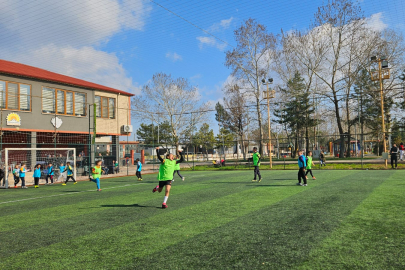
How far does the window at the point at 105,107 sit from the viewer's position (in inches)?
1202

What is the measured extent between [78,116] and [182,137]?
21.4 m

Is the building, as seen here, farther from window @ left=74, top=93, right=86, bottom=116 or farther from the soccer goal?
the soccer goal

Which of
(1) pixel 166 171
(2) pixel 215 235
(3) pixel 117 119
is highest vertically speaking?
(3) pixel 117 119

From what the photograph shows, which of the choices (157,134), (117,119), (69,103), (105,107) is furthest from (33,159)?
(157,134)

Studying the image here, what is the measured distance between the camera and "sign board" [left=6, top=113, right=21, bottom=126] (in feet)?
74.7

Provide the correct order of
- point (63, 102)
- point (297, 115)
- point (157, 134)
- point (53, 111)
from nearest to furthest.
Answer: point (53, 111) < point (63, 102) < point (297, 115) < point (157, 134)

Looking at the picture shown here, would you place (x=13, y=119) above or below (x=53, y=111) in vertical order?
below

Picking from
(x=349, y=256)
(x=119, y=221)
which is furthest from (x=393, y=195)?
(x=119, y=221)

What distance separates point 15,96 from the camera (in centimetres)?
2350

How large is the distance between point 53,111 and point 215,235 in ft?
80.5

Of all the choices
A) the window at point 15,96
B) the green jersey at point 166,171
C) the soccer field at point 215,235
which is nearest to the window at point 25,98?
the window at point 15,96

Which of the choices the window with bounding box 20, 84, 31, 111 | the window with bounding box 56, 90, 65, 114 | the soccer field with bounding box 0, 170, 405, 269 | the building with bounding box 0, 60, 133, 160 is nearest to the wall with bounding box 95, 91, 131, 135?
the building with bounding box 0, 60, 133, 160

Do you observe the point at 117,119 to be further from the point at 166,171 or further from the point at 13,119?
the point at 166,171

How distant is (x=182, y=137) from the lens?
155 ft
